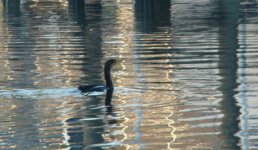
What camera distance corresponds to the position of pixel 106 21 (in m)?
38.8

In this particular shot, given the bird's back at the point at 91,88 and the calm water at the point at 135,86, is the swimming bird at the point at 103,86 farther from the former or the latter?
the calm water at the point at 135,86

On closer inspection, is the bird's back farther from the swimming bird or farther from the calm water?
the calm water

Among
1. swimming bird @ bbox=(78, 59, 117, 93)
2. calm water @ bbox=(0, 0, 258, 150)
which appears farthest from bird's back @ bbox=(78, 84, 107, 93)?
calm water @ bbox=(0, 0, 258, 150)

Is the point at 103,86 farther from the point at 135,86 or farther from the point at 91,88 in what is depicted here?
the point at 135,86

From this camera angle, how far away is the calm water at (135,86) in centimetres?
1242

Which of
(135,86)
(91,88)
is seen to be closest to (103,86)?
(91,88)

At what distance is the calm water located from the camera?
489 inches

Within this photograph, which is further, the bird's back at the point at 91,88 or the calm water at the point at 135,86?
the bird's back at the point at 91,88

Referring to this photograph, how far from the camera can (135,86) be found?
17672 millimetres

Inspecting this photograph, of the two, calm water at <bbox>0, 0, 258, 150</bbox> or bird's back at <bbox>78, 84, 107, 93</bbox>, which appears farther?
bird's back at <bbox>78, 84, 107, 93</bbox>

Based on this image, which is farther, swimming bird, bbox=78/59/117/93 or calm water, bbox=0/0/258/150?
swimming bird, bbox=78/59/117/93

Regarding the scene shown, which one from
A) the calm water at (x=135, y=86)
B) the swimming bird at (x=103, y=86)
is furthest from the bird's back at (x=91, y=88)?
the calm water at (x=135, y=86)

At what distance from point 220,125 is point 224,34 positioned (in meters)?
16.1

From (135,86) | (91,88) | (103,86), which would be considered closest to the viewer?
(91,88)
